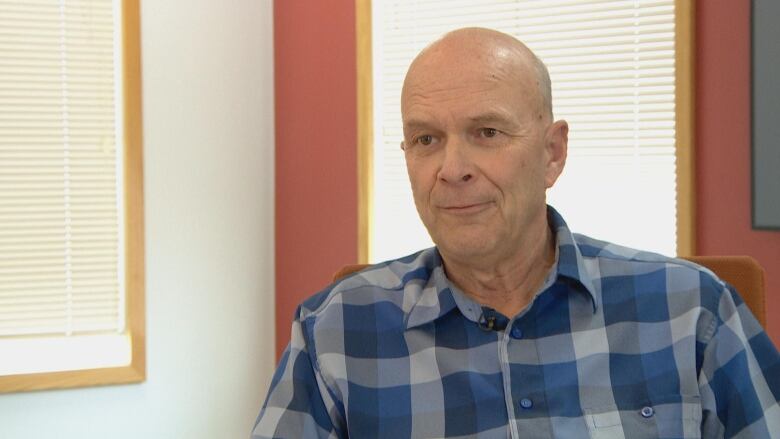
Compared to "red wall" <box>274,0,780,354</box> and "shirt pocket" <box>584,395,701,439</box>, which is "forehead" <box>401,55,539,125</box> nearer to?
"shirt pocket" <box>584,395,701,439</box>

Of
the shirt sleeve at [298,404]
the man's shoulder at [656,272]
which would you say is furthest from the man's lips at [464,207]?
the shirt sleeve at [298,404]

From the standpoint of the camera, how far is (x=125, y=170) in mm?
3061

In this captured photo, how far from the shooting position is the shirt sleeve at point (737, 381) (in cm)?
145

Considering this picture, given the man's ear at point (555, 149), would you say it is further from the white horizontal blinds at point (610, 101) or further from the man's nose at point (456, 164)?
the white horizontal blinds at point (610, 101)

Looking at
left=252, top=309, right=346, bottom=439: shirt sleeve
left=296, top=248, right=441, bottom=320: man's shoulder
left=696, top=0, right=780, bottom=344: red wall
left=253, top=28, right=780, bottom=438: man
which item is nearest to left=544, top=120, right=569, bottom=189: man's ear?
left=253, top=28, right=780, bottom=438: man

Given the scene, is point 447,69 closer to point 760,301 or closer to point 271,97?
point 760,301

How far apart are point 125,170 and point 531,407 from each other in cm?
195

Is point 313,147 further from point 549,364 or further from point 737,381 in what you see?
point 737,381

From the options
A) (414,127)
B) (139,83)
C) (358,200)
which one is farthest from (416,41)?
(414,127)

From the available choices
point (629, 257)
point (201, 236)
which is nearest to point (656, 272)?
point (629, 257)

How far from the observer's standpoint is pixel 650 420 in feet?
4.78

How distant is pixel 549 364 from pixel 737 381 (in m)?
0.28

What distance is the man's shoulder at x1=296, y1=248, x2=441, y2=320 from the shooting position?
161 centimetres

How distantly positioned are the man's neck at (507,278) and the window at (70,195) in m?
1.69
